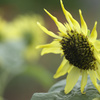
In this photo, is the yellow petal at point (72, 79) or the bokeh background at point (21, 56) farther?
the bokeh background at point (21, 56)

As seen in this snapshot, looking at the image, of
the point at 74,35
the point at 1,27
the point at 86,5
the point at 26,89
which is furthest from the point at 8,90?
the point at 86,5

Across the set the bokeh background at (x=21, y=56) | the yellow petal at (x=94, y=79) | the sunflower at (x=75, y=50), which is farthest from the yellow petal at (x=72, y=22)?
the bokeh background at (x=21, y=56)

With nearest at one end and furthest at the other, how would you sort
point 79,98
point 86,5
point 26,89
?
1. point 79,98
2. point 26,89
3. point 86,5

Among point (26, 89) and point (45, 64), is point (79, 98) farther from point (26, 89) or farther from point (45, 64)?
point (45, 64)

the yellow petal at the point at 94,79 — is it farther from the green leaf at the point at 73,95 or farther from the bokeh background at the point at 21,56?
the bokeh background at the point at 21,56

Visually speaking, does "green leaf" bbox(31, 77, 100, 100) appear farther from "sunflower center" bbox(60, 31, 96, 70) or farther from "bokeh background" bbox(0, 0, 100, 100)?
Answer: "bokeh background" bbox(0, 0, 100, 100)

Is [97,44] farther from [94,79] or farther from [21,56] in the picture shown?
[21,56]

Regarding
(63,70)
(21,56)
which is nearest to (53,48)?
(63,70)
